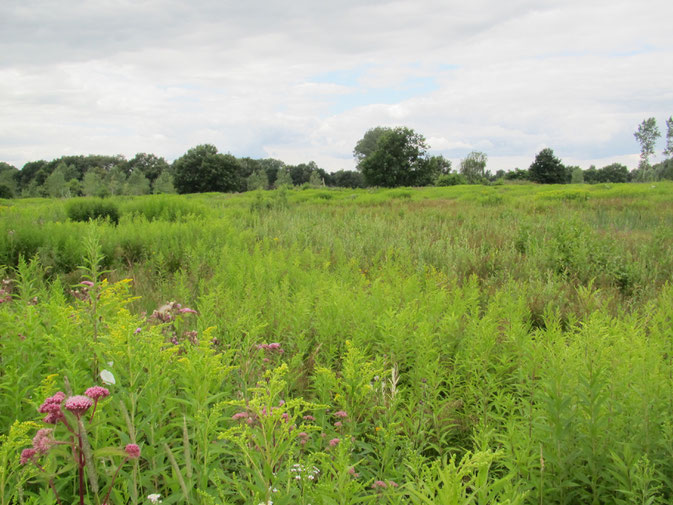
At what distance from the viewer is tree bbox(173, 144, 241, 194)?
65.8 m

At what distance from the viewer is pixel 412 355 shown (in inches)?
132

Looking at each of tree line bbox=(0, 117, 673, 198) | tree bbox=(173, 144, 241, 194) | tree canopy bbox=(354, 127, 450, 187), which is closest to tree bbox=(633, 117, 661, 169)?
tree line bbox=(0, 117, 673, 198)

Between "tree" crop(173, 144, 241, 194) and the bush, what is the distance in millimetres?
56108

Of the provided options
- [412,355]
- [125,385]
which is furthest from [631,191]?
[125,385]

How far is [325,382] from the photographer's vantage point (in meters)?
2.53

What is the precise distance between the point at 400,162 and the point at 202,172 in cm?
2999

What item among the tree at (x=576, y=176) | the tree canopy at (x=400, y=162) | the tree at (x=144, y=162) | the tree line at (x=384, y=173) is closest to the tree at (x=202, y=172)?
the tree line at (x=384, y=173)

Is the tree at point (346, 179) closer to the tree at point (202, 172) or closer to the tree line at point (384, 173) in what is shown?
the tree line at point (384, 173)

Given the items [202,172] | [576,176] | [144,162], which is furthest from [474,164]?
[144,162]

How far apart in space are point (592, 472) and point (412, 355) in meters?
1.45

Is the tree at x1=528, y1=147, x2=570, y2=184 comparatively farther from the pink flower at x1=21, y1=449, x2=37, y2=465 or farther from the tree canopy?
the pink flower at x1=21, y1=449, x2=37, y2=465

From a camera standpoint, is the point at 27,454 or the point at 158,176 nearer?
the point at 27,454

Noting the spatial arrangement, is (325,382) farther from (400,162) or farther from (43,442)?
(400,162)

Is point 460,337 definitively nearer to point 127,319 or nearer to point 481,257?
point 127,319
